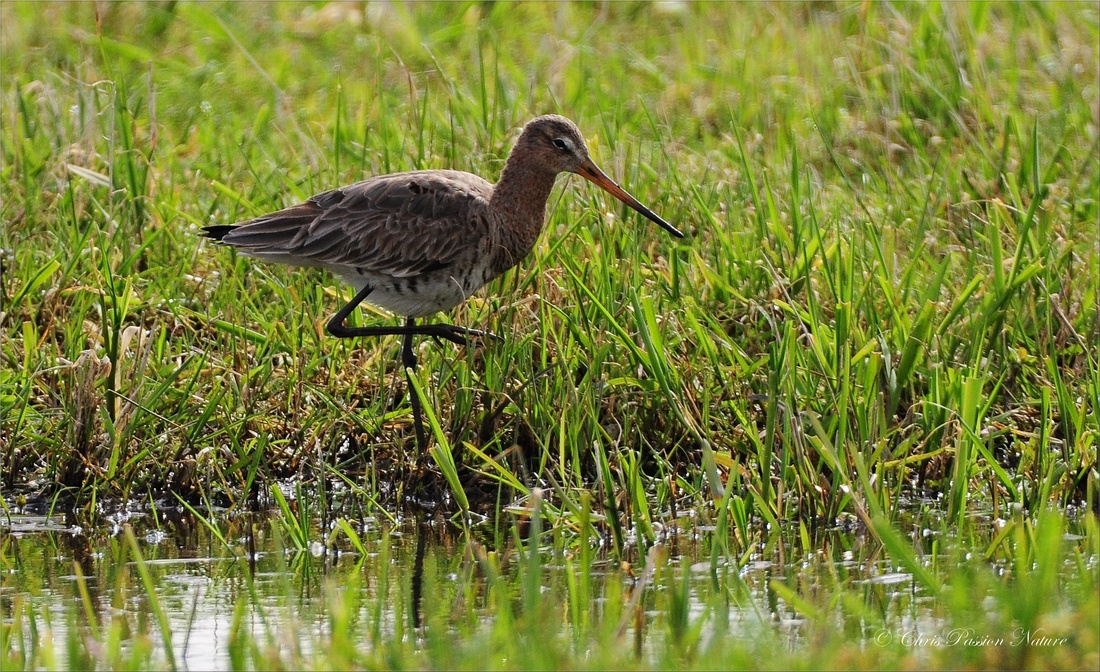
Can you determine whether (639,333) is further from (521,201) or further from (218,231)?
(218,231)

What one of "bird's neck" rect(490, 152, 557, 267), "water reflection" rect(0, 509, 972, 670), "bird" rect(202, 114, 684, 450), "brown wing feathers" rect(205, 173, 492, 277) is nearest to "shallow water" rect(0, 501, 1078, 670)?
"water reflection" rect(0, 509, 972, 670)

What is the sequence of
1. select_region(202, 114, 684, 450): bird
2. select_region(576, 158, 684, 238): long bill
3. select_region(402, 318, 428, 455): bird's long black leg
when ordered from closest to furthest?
select_region(402, 318, 428, 455): bird's long black leg
select_region(202, 114, 684, 450): bird
select_region(576, 158, 684, 238): long bill

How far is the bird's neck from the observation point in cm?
589

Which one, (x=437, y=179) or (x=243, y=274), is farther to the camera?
(x=243, y=274)

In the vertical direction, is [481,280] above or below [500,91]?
below

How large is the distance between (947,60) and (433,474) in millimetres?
3864

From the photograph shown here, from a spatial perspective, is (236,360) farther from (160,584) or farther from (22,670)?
(22,670)

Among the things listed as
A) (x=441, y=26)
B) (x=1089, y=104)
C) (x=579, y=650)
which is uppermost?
(x=441, y=26)

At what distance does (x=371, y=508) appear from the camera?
5.33 metres

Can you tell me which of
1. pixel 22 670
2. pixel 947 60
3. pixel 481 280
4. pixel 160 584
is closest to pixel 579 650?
pixel 22 670

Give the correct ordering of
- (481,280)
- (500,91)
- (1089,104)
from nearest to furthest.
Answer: (481,280) < (500,91) < (1089,104)

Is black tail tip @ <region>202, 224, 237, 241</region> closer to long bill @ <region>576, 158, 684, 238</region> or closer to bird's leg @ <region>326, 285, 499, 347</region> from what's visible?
bird's leg @ <region>326, 285, 499, 347</region>

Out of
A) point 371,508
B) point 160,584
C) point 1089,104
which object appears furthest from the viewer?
point 1089,104

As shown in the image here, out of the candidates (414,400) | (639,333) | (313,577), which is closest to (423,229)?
(414,400)
